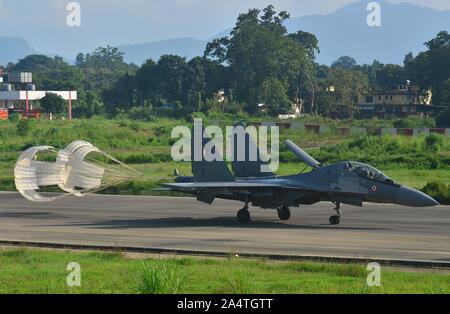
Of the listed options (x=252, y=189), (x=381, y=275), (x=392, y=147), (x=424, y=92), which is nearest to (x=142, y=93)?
(x=424, y=92)

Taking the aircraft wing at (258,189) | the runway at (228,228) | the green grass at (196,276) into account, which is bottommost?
the runway at (228,228)

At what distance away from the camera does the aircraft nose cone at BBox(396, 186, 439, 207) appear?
31330mm

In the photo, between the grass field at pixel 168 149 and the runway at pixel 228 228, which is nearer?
the runway at pixel 228 228

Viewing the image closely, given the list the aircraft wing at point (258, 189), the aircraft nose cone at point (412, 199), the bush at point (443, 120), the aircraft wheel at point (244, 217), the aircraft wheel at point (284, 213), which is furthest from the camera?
the bush at point (443, 120)

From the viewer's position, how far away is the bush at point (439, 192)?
4109 cm

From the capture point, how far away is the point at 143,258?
958 inches

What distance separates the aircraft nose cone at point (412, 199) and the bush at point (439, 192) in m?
9.79

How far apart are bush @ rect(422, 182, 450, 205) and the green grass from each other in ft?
64.3

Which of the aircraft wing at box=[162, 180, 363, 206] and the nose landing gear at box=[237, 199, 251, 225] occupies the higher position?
the aircraft wing at box=[162, 180, 363, 206]

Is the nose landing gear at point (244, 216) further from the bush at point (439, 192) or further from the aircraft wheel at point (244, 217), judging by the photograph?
the bush at point (439, 192)

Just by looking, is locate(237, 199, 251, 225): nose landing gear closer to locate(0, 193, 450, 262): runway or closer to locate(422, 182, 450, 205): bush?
locate(0, 193, 450, 262): runway

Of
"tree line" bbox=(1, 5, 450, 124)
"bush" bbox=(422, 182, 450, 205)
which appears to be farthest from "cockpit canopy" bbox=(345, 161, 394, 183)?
"tree line" bbox=(1, 5, 450, 124)

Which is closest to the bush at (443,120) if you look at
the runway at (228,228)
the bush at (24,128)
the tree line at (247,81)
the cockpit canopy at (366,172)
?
the tree line at (247,81)
